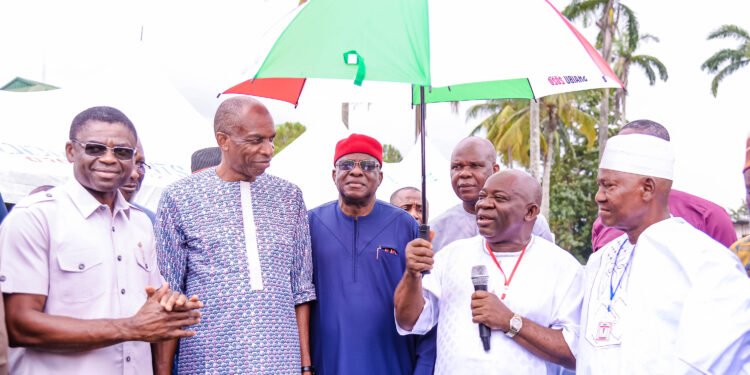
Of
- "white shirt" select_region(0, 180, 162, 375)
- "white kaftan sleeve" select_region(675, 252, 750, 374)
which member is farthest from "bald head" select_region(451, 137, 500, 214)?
"white shirt" select_region(0, 180, 162, 375)

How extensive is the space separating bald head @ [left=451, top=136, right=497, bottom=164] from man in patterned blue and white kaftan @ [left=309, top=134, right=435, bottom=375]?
98 cm

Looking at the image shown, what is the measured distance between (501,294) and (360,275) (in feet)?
2.84

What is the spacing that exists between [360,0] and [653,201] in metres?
1.68

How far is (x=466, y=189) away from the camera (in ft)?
18.0

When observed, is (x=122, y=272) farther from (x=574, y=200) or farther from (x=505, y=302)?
(x=574, y=200)

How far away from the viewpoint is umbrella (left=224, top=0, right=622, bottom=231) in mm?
3541

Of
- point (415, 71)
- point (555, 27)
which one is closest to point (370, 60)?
point (415, 71)

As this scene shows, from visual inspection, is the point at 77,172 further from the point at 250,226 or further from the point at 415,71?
the point at 415,71

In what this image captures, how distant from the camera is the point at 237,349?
3.83 m

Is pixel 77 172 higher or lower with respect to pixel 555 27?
lower

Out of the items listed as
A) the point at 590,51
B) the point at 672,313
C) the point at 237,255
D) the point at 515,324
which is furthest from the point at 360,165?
the point at 672,313

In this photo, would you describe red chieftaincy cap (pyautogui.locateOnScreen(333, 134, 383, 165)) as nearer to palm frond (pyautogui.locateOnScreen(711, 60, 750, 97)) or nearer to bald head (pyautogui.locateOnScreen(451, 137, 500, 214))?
bald head (pyautogui.locateOnScreen(451, 137, 500, 214))

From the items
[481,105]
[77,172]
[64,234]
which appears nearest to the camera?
[64,234]

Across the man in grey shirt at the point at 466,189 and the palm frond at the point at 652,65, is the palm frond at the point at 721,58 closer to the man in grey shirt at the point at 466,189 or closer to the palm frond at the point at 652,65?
the palm frond at the point at 652,65
